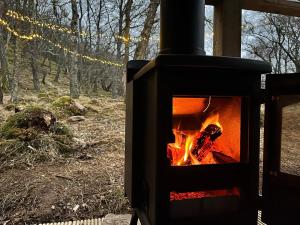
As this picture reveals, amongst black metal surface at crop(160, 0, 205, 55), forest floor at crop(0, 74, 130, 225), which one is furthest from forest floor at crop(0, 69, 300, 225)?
black metal surface at crop(160, 0, 205, 55)

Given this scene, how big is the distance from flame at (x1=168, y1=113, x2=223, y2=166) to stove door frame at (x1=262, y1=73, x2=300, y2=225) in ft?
0.79

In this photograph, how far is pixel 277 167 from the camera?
1.27 meters

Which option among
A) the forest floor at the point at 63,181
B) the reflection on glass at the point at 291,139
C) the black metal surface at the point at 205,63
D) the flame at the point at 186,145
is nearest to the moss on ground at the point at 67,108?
the forest floor at the point at 63,181

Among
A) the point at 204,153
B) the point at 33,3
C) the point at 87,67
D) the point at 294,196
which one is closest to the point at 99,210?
the point at 204,153

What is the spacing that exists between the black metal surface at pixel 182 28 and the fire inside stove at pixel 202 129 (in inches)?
9.3

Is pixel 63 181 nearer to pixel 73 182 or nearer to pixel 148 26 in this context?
pixel 73 182

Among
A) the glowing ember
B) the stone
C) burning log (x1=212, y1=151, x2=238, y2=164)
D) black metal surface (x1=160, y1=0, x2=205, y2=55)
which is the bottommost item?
the glowing ember

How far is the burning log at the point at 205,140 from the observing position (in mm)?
1310

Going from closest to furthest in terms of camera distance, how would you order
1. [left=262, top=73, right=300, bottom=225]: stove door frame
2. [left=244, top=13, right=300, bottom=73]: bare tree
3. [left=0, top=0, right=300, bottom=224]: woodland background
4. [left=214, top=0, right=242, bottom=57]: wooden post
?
[left=262, top=73, right=300, bottom=225]: stove door frame < [left=214, top=0, right=242, bottom=57]: wooden post < [left=0, top=0, right=300, bottom=224]: woodland background < [left=244, top=13, right=300, bottom=73]: bare tree

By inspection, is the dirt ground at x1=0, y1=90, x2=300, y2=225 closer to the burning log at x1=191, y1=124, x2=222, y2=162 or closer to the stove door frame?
the stove door frame

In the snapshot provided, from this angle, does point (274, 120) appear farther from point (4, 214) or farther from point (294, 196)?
point (4, 214)

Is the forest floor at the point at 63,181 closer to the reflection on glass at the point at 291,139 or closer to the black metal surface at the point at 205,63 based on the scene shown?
the reflection on glass at the point at 291,139

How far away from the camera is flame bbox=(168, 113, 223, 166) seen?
130 centimetres

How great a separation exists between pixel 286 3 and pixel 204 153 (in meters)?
1.25
